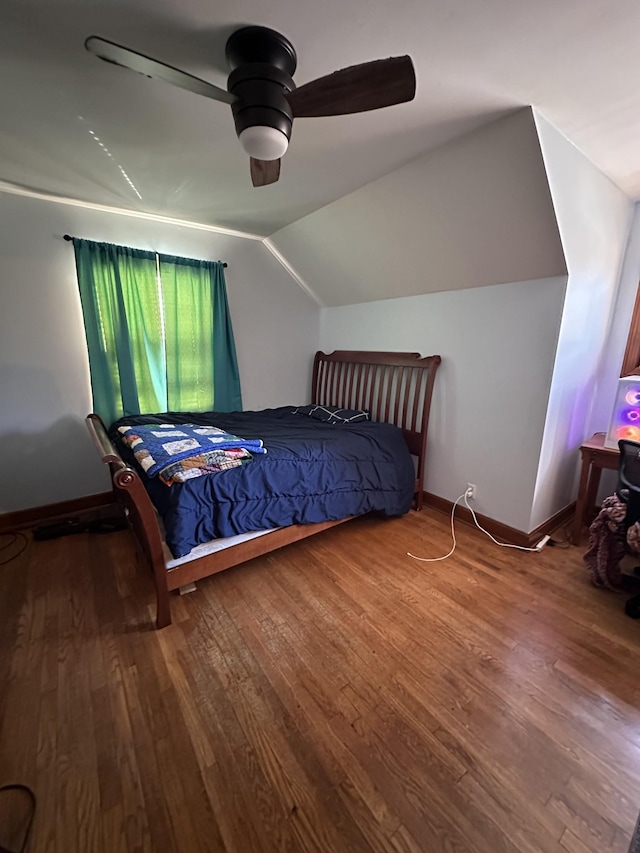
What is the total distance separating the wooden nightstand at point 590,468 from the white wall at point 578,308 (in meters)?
0.18

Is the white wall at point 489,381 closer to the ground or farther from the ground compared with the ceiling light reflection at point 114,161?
closer to the ground

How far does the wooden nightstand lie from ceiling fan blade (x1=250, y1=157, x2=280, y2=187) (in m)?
2.49

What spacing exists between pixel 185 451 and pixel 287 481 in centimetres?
60

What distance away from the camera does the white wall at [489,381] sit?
7.55 ft

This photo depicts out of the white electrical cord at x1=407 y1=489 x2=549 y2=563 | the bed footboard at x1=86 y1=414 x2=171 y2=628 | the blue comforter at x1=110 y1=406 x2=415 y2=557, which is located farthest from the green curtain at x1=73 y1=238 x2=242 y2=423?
the white electrical cord at x1=407 y1=489 x2=549 y2=563

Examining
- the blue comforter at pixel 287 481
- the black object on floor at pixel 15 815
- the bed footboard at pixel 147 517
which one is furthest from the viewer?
the blue comforter at pixel 287 481

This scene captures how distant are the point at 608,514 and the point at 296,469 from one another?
1808 millimetres

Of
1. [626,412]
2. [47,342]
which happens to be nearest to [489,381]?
[626,412]

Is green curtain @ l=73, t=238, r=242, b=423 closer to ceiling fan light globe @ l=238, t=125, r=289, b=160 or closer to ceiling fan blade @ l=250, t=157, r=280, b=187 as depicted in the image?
ceiling fan blade @ l=250, t=157, r=280, b=187

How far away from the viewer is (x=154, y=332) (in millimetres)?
3002

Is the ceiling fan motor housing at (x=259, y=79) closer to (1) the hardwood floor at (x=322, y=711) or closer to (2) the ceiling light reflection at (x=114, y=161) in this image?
(2) the ceiling light reflection at (x=114, y=161)

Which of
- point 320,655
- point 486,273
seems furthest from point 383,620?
point 486,273

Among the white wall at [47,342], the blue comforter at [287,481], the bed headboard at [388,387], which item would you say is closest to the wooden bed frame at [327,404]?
the bed headboard at [388,387]

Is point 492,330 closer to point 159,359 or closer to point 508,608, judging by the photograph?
point 508,608
